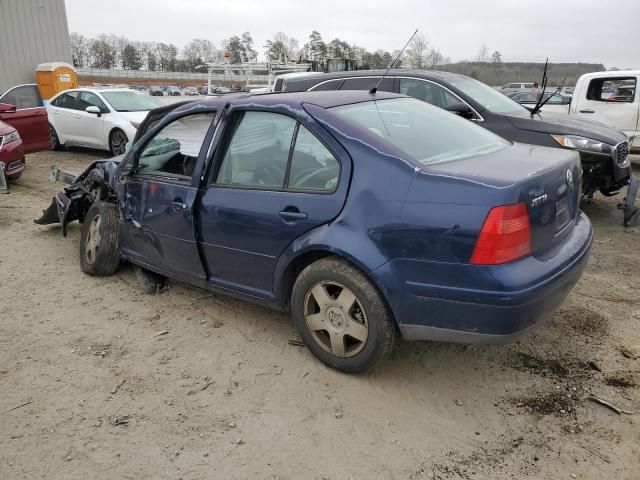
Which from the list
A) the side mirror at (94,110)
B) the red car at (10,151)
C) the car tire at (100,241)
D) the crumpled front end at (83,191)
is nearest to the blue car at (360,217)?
the car tire at (100,241)

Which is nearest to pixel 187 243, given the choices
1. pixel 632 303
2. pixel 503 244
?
pixel 503 244

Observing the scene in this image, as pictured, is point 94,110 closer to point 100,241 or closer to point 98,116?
point 98,116

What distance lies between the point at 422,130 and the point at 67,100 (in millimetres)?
10702

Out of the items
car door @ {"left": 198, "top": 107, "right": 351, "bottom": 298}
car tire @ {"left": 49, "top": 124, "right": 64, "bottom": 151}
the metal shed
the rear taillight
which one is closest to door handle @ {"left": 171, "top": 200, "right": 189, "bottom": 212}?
car door @ {"left": 198, "top": 107, "right": 351, "bottom": 298}

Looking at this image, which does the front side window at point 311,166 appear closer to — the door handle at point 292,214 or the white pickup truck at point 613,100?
the door handle at point 292,214

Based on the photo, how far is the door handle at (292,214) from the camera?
300cm

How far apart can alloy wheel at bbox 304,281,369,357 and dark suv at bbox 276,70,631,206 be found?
3.97m

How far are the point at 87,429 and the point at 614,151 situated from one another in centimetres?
582

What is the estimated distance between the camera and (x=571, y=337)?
11.5 feet

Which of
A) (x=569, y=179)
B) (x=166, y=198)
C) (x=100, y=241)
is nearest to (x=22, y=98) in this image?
(x=100, y=241)

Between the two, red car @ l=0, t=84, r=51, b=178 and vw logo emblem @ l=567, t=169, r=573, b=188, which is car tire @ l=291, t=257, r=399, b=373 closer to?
vw logo emblem @ l=567, t=169, r=573, b=188

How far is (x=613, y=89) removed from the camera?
9.95 m

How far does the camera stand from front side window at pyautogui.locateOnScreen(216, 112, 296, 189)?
322cm

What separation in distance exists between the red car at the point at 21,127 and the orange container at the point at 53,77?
8.46 metres
